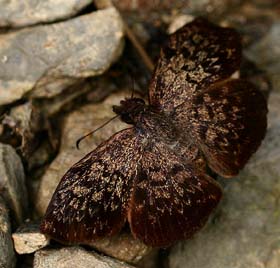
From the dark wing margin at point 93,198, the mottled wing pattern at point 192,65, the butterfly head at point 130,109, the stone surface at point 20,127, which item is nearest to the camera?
the dark wing margin at point 93,198

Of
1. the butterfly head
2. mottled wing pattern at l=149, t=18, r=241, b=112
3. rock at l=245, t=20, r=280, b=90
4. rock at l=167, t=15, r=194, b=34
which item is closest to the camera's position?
A: the butterfly head

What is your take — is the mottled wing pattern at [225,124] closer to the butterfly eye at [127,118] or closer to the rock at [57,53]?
the butterfly eye at [127,118]

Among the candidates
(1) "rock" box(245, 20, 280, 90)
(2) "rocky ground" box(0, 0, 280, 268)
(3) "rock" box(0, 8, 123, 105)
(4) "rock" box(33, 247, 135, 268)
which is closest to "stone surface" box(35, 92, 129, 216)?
(2) "rocky ground" box(0, 0, 280, 268)

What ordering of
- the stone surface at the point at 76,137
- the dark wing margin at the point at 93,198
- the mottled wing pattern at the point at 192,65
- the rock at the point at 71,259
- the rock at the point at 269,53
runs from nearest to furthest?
the dark wing margin at the point at 93,198 → the rock at the point at 71,259 → the mottled wing pattern at the point at 192,65 → the stone surface at the point at 76,137 → the rock at the point at 269,53

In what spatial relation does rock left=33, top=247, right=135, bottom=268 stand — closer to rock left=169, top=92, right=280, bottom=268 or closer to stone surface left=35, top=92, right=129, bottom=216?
stone surface left=35, top=92, right=129, bottom=216

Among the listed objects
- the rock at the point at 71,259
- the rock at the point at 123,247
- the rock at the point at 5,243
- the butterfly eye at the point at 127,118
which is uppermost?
the butterfly eye at the point at 127,118

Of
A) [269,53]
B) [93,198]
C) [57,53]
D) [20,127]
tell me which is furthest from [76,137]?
[269,53]

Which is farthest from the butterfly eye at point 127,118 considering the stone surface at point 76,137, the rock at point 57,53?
the rock at point 57,53
